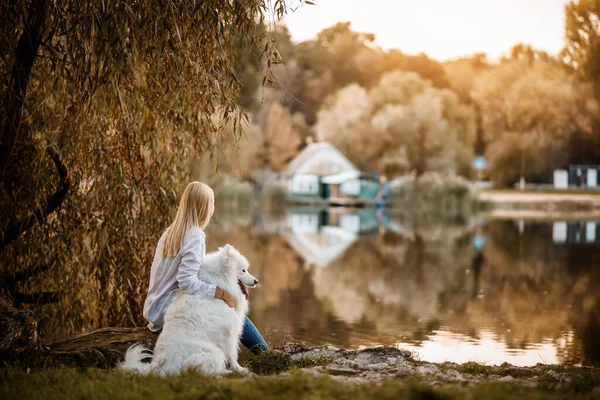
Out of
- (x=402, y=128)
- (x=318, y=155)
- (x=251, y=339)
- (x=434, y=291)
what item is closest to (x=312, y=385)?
(x=251, y=339)

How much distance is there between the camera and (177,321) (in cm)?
572

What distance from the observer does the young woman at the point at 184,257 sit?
231 inches

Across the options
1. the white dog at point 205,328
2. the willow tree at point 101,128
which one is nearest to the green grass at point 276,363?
the white dog at point 205,328

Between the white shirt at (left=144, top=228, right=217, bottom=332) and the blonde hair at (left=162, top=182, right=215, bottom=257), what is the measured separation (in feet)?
0.18

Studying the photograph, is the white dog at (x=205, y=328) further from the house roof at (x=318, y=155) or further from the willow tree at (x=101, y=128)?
the house roof at (x=318, y=155)

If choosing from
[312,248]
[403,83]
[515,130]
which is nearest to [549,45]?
[515,130]

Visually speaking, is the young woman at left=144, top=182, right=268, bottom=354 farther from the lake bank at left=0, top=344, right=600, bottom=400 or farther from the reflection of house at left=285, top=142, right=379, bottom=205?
the reflection of house at left=285, top=142, right=379, bottom=205

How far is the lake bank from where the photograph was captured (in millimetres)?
4852

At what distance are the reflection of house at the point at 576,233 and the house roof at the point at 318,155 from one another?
72.1 ft

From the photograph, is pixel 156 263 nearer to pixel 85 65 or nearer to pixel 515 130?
pixel 85 65

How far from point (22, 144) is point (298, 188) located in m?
56.7

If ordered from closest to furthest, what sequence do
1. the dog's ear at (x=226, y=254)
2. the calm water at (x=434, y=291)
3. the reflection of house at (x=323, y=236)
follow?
the dog's ear at (x=226, y=254)
the calm water at (x=434, y=291)
the reflection of house at (x=323, y=236)

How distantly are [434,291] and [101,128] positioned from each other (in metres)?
11.6

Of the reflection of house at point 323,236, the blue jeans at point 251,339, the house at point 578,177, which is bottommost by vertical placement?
the reflection of house at point 323,236
